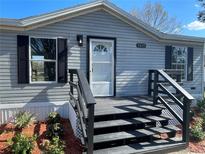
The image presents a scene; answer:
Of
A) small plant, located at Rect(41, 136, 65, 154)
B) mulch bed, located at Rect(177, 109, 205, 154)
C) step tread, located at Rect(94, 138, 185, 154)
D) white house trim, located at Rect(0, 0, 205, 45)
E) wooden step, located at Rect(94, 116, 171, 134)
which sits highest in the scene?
white house trim, located at Rect(0, 0, 205, 45)

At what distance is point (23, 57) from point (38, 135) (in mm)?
2502

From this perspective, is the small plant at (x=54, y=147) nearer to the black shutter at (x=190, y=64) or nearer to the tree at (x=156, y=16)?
the black shutter at (x=190, y=64)

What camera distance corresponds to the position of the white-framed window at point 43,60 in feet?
24.1

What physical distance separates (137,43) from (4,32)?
15.4 feet

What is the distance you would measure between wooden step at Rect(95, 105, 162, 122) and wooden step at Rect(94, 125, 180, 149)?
55 cm

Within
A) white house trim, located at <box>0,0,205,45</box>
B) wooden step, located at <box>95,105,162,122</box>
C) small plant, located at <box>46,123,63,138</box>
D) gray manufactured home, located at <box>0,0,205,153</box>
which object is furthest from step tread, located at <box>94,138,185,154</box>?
white house trim, located at <box>0,0,205,45</box>

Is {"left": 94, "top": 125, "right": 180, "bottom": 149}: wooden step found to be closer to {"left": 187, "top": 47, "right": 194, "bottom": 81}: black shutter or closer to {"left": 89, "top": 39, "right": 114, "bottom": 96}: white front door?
{"left": 89, "top": 39, "right": 114, "bottom": 96}: white front door

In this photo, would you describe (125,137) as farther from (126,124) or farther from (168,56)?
(168,56)

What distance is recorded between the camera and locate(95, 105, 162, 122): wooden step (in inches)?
231

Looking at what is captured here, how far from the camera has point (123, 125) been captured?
5.66 meters

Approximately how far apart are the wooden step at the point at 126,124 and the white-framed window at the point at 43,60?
2.83 metres

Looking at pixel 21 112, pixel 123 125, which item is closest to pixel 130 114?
pixel 123 125

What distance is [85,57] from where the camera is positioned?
26.5 feet

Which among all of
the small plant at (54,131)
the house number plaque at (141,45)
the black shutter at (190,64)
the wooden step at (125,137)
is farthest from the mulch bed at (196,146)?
the black shutter at (190,64)
